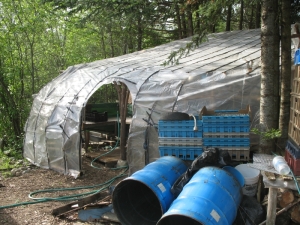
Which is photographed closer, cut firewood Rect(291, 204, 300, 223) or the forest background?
cut firewood Rect(291, 204, 300, 223)

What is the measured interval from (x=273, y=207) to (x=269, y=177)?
0.41 m

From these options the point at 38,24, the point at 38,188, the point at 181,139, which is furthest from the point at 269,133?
the point at 38,24

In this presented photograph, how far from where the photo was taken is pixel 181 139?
19.6ft

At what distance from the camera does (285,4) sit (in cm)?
566

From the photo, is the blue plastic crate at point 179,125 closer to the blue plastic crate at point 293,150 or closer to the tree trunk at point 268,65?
the tree trunk at point 268,65

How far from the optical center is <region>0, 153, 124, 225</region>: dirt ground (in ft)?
19.2

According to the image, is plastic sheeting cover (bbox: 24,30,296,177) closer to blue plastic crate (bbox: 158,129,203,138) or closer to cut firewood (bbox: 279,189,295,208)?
blue plastic crate (bbox: 158,129,203,138)

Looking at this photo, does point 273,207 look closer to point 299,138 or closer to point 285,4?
point 299,138

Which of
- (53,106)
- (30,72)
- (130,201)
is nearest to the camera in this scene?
(130,201)

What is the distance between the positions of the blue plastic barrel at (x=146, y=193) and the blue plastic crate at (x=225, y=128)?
0.83 metres

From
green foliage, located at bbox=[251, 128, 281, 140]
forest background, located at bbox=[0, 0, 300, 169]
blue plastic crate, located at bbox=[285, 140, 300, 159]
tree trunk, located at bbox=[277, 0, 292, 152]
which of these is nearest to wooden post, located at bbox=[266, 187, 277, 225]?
blue plastic crate, located at bbox=[285, 140, 300, 159]

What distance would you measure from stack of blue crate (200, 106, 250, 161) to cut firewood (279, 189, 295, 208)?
116cm

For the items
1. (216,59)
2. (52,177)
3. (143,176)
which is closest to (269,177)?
(143,176)

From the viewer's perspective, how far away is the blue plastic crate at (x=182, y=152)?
592 centimetres
